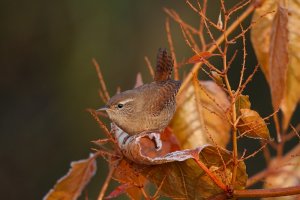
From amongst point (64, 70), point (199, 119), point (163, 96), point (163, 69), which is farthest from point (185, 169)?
point (64, 70)

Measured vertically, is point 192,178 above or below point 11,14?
below

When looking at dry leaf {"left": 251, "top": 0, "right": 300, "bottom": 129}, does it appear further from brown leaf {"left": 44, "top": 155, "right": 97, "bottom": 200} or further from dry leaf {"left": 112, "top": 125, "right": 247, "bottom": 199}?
brown leaf {"left": 44, "top": 155, "right": 97, "bottom": 200}

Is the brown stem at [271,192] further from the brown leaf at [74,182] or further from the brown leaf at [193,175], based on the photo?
the brown leaf at [74,182]

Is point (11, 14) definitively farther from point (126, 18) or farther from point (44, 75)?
point (126, 18)

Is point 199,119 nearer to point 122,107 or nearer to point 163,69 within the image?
point 122,107

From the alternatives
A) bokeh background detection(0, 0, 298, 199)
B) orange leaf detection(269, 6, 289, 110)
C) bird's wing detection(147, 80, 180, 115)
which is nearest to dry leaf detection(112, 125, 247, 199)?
orange leaf detection(269, 6, 289, 110)

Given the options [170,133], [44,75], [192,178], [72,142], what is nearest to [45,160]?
[72,142]
